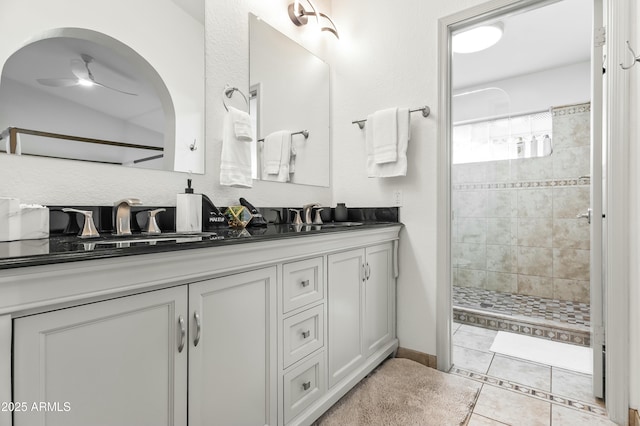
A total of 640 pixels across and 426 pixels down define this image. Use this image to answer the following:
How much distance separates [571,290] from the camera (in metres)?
3.16

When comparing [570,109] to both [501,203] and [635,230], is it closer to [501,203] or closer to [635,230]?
[501,203]

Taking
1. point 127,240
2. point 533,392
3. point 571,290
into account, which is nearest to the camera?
Answer: point 127,240

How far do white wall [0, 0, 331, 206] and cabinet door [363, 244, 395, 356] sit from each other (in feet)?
2.17

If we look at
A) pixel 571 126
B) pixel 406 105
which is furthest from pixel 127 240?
pixel 571 126

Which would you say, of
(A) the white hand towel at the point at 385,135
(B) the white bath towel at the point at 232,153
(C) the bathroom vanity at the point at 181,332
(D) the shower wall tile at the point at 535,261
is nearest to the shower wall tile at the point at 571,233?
(D) the shower wall tile at the point at 535,261

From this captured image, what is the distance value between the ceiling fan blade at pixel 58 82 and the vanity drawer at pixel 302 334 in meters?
1.23

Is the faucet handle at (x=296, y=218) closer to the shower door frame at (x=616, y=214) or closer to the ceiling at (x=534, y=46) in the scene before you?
the shower door frame at (x=616, y=214)

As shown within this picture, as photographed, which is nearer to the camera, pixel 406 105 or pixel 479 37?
pixel 406 105

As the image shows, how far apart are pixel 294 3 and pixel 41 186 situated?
6.09 ft

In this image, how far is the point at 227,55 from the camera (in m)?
1.76

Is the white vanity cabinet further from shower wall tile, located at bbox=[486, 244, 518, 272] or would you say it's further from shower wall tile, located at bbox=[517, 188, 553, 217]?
shower wall tile, located at bbox=[517, 188, 553, 217]

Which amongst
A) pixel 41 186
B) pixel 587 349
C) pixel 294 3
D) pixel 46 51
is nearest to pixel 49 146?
pixel 41 186

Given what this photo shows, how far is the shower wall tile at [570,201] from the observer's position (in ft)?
10.4

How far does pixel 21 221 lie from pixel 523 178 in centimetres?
394
